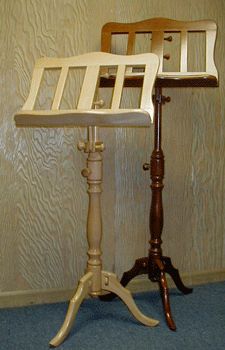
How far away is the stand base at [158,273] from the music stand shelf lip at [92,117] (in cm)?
83

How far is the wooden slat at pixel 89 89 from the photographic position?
1.62 meters

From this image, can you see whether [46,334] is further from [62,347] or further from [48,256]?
[48,256]

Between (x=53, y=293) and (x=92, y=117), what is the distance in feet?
3.51

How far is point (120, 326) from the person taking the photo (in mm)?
1959

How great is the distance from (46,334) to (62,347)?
0.13 metres

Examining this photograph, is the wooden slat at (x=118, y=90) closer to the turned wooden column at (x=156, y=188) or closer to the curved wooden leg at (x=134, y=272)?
the turned wooden column at (x=156, y=188)

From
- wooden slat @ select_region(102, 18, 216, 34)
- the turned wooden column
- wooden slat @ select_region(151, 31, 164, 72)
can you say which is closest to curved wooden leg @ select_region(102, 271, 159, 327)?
the turned wooden column

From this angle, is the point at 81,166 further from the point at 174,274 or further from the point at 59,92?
the point at 174,274

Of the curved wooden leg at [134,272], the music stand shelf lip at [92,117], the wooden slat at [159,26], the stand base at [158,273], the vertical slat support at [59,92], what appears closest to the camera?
the music stand shelf lip at [92,117]

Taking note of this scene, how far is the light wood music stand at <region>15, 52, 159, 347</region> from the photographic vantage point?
5.16ft

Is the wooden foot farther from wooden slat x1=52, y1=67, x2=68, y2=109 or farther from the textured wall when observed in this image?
wooden slat x1=52, y1=67, x2=68, y2=109

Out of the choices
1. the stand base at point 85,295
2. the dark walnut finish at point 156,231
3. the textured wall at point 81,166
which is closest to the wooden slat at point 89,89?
the dark walnut finish at point 156,231

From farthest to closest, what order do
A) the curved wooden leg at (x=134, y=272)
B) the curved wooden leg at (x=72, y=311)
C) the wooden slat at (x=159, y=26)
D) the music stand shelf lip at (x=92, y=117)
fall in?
the curved wooden leg at (x=134, y=272)
the wooden slat at (x=159, y=26)
the curved wooden leg at (x=72, y=311)
the music stand shelf lip at (x=92, y=117)

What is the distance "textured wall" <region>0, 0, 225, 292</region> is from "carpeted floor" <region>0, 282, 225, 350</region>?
0.64ft
